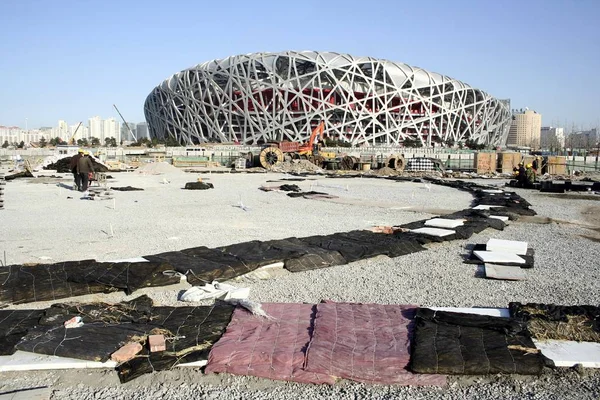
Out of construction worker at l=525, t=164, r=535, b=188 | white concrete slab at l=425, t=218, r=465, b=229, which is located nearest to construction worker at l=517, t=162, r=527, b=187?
construction worker at l=525, t=164, r=535, b=188

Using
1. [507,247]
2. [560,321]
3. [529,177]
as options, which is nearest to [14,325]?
[560,321]

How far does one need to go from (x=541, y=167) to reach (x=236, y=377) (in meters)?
31.9

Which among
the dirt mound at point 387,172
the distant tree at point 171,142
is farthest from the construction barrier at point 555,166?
the distant tree at point 171,142

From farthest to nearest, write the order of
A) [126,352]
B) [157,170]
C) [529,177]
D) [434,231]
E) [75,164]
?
[157,170], [529,177], [75,164], [434,231], [126,352]

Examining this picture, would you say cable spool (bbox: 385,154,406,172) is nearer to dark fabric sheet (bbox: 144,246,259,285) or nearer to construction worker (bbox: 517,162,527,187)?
construction worker (bbox: 517,162,527,187)

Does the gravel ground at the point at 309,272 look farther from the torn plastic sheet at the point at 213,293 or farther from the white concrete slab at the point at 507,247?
the white concrete slab at the point at 507,247

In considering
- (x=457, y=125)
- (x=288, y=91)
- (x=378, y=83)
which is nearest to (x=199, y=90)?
(x=288, y=91)

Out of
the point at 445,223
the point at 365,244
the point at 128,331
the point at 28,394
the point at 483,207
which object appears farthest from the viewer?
the point at 483,207

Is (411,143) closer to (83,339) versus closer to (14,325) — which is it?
(14,325)

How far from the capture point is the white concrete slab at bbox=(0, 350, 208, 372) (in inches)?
154

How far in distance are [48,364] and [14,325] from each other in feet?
3.05

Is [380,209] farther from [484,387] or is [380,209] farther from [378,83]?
[378,83]

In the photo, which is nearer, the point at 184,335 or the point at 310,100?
the point at 184,335

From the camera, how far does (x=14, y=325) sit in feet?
15.2
